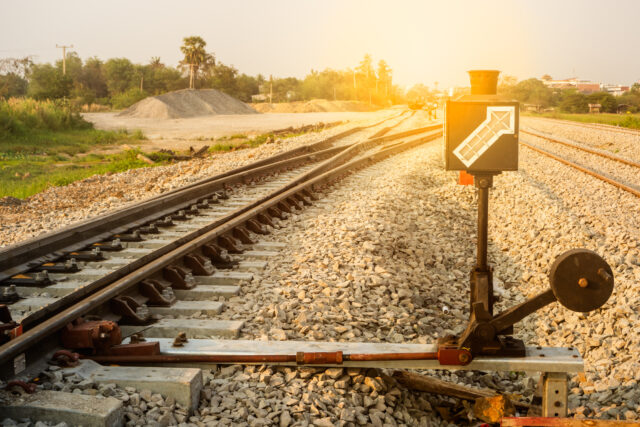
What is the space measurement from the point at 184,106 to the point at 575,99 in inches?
1796

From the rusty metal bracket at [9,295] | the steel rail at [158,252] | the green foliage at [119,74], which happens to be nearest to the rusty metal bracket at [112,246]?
the steel rail at [158,252]

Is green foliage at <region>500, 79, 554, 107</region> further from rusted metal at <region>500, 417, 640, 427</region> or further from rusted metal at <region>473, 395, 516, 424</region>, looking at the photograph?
rusted metal at <region>500, 417, 640, 427</region>

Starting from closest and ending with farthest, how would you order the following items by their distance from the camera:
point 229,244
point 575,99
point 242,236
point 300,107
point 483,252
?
1. point 483,252
2. point 229,244
3. point 242,236
4. point 575,99
5. point 300,107

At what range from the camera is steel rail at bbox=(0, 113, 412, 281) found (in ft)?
16.0

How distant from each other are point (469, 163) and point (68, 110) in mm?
30497

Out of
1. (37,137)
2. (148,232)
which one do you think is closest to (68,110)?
(37,137)

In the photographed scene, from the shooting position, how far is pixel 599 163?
16.5 meters

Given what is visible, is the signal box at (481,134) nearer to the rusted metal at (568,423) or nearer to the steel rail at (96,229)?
the rusted metal at (568,423)

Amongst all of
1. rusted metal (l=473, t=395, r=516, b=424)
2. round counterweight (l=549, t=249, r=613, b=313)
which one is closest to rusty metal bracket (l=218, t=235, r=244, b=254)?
rusted metal (l=473, t=395, r=516, b=424)

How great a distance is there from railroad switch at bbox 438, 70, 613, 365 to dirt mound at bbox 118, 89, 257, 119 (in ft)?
159

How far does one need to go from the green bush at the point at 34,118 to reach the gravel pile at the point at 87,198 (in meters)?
12.0

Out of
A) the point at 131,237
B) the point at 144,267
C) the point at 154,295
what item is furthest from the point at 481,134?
the point at 131,237

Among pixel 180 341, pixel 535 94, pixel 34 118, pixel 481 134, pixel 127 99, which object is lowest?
pixel 180 341

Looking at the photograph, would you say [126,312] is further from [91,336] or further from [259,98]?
[259,98]
